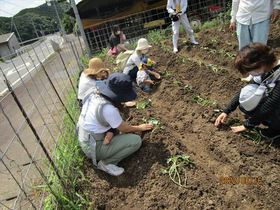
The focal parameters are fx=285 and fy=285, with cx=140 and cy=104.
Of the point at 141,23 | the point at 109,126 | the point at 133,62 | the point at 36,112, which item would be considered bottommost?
the point at 36,112

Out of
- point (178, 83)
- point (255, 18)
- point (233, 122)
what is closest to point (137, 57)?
point (178, 83)

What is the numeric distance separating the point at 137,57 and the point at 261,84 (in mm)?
2865

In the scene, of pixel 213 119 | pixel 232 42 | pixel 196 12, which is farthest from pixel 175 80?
pixel 196 12

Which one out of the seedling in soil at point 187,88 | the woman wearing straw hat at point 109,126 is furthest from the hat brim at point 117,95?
the seedling in soil at point 187,88

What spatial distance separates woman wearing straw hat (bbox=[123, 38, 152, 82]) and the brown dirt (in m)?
1.27

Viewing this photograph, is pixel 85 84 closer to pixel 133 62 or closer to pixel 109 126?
pixel 109 126

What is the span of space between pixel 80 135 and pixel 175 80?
2.35 meters

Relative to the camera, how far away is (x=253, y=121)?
2.70 m

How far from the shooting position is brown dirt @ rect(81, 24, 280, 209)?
2.30 meters

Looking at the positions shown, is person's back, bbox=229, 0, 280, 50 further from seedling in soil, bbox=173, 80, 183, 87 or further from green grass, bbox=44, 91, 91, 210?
green grass, bbox=44, 91, 91, 210

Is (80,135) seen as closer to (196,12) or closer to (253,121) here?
(253,121)

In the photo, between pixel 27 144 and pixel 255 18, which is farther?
pixel 27 144

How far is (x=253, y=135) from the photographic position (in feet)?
9.33

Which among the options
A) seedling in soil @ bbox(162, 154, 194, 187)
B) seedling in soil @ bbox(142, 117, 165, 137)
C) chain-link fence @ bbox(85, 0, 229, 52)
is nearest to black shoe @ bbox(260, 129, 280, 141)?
seedling in soil @ bbox(162, 154, 194, 187)
